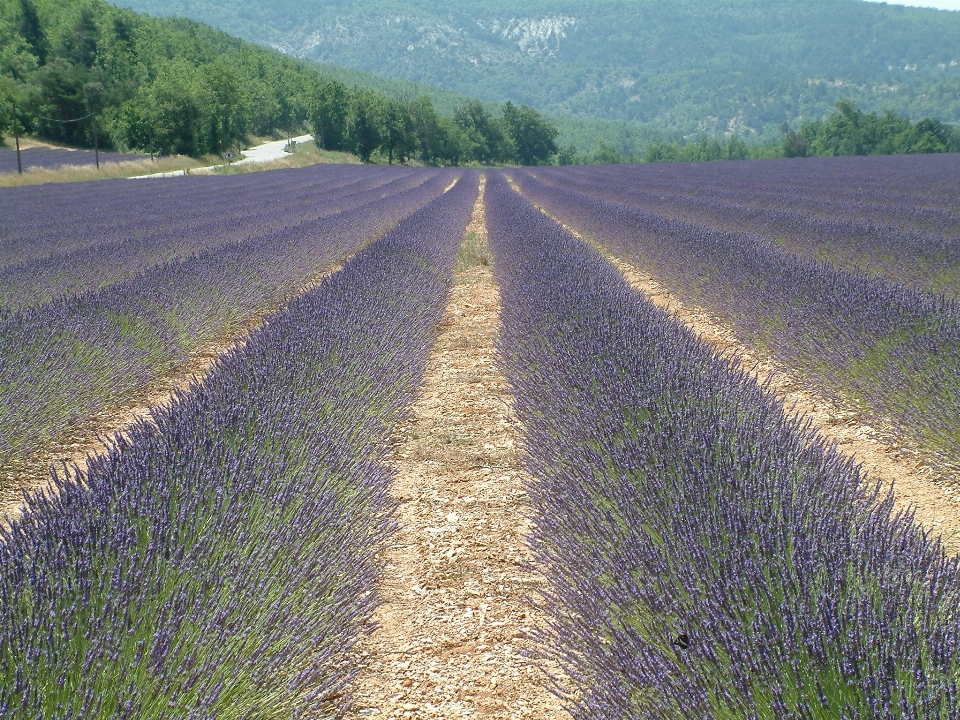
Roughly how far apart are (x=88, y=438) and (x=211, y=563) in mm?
2416

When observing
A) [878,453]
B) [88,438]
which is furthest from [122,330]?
[878,453]

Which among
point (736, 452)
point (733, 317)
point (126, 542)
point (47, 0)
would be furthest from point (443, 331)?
point (47, 0)

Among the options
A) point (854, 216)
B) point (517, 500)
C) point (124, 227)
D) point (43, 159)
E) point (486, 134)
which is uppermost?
point (486, 134)

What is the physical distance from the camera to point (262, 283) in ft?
20.6

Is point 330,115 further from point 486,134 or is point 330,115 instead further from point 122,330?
point 122,330

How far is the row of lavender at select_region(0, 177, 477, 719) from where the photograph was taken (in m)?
1.26

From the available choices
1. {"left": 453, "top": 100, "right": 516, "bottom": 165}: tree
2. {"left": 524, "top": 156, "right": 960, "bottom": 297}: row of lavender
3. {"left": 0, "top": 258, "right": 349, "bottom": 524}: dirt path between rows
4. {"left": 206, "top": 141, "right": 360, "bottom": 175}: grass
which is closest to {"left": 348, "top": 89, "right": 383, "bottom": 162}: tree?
{"left": 206, "top": 141, "right": 360, "bottom": 175}: grass

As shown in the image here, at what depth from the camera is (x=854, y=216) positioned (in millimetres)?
9633

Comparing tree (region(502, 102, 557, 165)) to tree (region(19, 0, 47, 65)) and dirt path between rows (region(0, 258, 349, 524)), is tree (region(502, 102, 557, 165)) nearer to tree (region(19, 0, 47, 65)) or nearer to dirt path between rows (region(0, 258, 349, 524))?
tree (region(19, 0, 47, 65))

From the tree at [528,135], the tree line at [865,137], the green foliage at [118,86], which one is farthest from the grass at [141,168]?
the tree line at [865,137]

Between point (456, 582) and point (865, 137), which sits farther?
point (865, 137)

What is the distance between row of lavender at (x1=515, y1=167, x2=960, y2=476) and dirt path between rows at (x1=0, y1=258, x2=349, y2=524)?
3260mm

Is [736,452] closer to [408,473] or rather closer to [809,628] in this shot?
[809,628]

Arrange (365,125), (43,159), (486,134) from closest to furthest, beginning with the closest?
(43,159)
(365,125)
(486,134)
